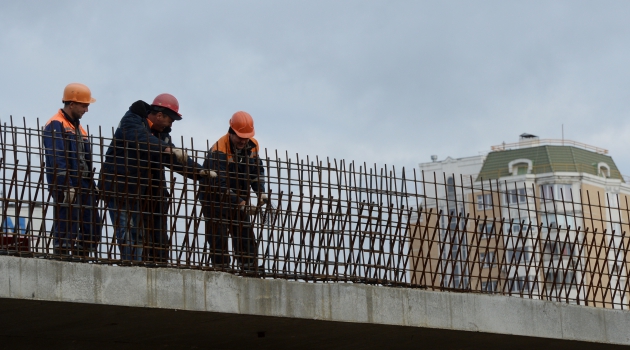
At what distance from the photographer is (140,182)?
9.55m

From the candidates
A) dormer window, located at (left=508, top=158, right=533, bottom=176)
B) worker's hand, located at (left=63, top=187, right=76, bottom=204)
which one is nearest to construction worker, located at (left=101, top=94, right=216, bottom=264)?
worker's hand, located at (left=63, top=187, right=76, bottom=204)

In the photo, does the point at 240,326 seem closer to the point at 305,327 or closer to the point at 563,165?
the point at 305,327

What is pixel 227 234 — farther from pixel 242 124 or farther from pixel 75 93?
pixel 75 93

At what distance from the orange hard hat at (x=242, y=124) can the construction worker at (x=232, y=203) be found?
25 cm

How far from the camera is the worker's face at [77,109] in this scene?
9.86m

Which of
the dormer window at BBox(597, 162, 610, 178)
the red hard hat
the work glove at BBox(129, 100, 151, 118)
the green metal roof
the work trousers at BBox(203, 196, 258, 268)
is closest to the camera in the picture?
the work trousers at BBox(203, 196, 258, 268)

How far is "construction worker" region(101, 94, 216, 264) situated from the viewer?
9289mm

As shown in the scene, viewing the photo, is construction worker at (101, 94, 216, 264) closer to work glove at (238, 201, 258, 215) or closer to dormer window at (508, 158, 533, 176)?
work glove at (238, 201, 258, 215)

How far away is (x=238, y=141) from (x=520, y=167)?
2762 inches

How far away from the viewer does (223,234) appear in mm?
9828

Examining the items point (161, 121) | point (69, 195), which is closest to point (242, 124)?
point (161, 121)

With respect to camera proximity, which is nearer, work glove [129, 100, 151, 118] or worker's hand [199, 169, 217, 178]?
worker's hand [199, 169, 217, 178]

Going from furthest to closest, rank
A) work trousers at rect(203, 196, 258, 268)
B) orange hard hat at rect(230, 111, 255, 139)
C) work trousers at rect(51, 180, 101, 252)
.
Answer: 1. orange hard hat at rect(230, 111, 255, 139)
2. work trousers at rect(203, 196, 258, 268)
3. work trousers at rect(51, 180, 101, 252)

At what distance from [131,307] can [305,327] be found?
1781mm
